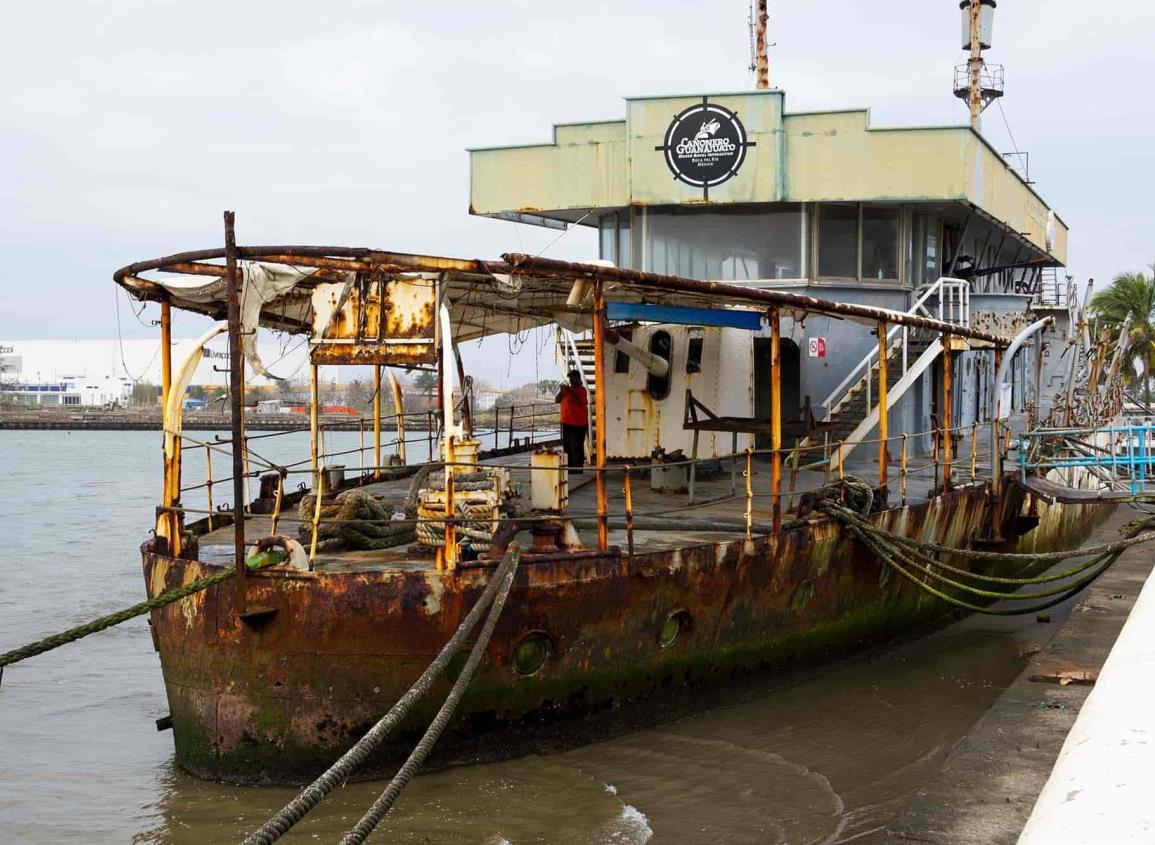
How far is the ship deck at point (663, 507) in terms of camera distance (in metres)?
10.5

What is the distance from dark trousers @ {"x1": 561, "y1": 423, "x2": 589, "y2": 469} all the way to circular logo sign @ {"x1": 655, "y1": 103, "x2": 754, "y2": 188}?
417 centimetres

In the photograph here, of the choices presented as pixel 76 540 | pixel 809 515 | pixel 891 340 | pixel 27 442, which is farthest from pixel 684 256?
pixel 27 442

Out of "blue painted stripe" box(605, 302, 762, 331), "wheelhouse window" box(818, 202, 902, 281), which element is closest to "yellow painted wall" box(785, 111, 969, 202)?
"wheelhouse window" box(818, 202, 902, 281)

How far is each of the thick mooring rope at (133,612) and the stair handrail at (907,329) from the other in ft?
31.2

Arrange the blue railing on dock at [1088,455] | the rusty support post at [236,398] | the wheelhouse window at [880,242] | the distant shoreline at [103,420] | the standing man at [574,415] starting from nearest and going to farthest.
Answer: the rusty support post at [236,398]
the blue railing on dock at [1088,455]
the standing man at [574,415]
the wheelhouse window at [880,242]
the distant shoreline at [103,420]

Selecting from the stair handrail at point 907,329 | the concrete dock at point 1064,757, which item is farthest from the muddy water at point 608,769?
the stair handrail at point 907,329

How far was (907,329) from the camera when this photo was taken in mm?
16625

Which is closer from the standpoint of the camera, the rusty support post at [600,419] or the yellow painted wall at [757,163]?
the rusty support post at [600,419]

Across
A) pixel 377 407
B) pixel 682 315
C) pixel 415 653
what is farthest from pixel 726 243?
pixel 415 653

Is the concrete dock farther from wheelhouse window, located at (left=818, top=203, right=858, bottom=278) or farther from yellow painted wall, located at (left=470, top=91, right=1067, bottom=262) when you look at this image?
yellow painted wall, located at (left=470, top=91, right=1067, bottom=262)

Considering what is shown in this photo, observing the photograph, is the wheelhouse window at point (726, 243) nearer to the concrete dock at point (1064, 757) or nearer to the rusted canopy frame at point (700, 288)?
the rusted canopy frame at point (700, 288)

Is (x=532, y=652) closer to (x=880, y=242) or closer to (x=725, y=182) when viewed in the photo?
(x=725, y=182)

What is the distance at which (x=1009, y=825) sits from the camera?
20.2ft

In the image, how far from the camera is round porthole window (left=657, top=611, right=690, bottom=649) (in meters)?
10.8
